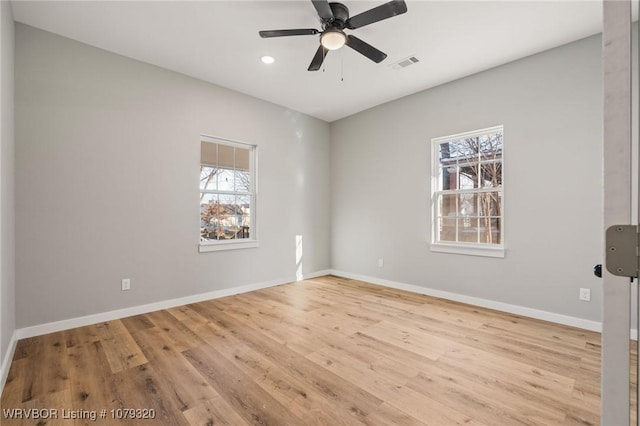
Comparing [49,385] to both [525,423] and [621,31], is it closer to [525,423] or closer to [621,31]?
[525,423]

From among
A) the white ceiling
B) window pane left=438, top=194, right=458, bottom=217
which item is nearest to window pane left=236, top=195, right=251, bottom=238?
the white ceiling

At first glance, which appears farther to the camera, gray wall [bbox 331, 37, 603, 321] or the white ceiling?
gray wall [bbox 331, 37, 603, 321]

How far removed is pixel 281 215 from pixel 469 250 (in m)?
2.82

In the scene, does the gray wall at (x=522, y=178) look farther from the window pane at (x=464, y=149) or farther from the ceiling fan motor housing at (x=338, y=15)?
the ceiling fan motor housing at (x=338, y=15)

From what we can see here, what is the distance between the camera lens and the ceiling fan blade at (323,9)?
2.16 meters

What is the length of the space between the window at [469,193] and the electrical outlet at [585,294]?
0.76m

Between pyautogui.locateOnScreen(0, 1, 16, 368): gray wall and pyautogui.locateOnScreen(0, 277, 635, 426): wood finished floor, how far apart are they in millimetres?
390

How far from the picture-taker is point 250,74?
374 cm

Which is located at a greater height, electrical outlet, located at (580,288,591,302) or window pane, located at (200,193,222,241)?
window pane, located at (200,193,222,241)

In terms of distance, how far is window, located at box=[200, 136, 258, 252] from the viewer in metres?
4.04

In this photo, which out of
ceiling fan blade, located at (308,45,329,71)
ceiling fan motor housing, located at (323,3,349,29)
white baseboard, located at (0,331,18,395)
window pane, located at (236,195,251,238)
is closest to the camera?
white baseboard, located at (0,331,18,395)

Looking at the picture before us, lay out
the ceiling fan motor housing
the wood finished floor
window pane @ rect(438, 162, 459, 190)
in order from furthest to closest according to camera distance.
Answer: window pane @ rect(438, 162, 459, 190), the ceiling fan motor housing, the wood finished floor

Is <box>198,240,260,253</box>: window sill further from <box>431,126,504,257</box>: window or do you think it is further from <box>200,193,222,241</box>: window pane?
<box>431,126,504,257</box>: window

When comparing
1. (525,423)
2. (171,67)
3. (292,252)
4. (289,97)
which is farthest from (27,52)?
(525,423)
